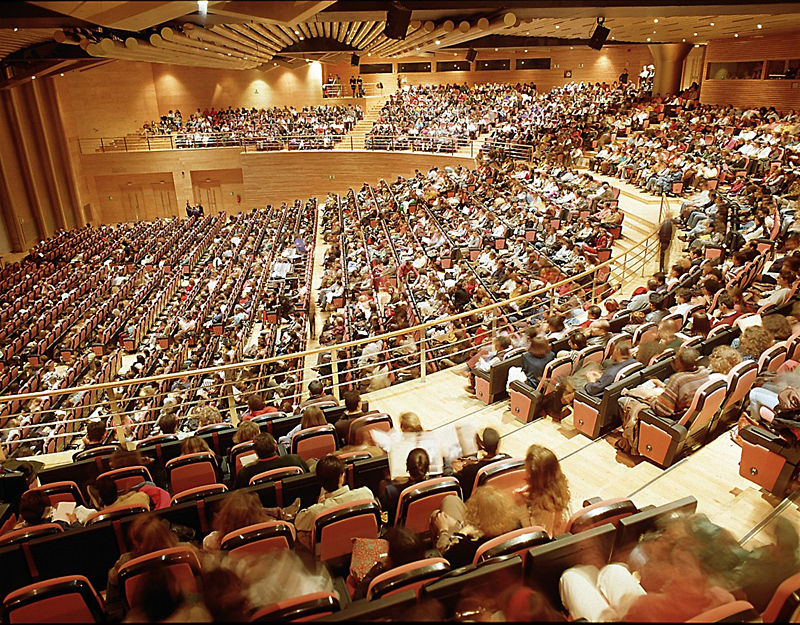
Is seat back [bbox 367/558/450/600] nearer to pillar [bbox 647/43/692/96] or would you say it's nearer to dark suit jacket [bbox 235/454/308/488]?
dark suit jacket [bbox 235/454/308/488]

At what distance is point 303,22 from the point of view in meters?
6.74

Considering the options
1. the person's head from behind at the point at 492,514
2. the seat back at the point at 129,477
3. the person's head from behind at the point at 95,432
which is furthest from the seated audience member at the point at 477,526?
the person's head from behind at the point at 95,432

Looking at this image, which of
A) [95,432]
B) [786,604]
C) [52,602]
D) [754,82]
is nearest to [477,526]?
[786,604]

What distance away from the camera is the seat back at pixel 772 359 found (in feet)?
14.6

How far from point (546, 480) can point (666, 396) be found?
154cm

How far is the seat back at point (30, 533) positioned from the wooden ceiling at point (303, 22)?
2.80m

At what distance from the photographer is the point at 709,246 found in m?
8.23

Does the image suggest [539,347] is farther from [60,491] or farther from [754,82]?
[754,82]

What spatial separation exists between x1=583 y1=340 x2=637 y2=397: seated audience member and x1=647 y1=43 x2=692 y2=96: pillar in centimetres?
1949

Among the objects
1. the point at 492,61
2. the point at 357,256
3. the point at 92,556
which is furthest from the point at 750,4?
the point at 492,61

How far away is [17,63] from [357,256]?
1147 cm

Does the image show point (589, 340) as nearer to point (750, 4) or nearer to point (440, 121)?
point (750, 4)

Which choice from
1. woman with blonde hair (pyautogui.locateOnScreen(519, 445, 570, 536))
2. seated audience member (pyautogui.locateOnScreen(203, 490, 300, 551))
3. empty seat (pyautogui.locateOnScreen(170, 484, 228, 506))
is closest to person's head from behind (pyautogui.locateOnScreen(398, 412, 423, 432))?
woman with blonde hair (pyautogui.locateOnScreen(519, 445, 570, 536))

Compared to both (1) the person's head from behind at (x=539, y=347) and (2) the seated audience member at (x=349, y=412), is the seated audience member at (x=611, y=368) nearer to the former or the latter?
(1) the person's head from behind at (x=539, y=347)
